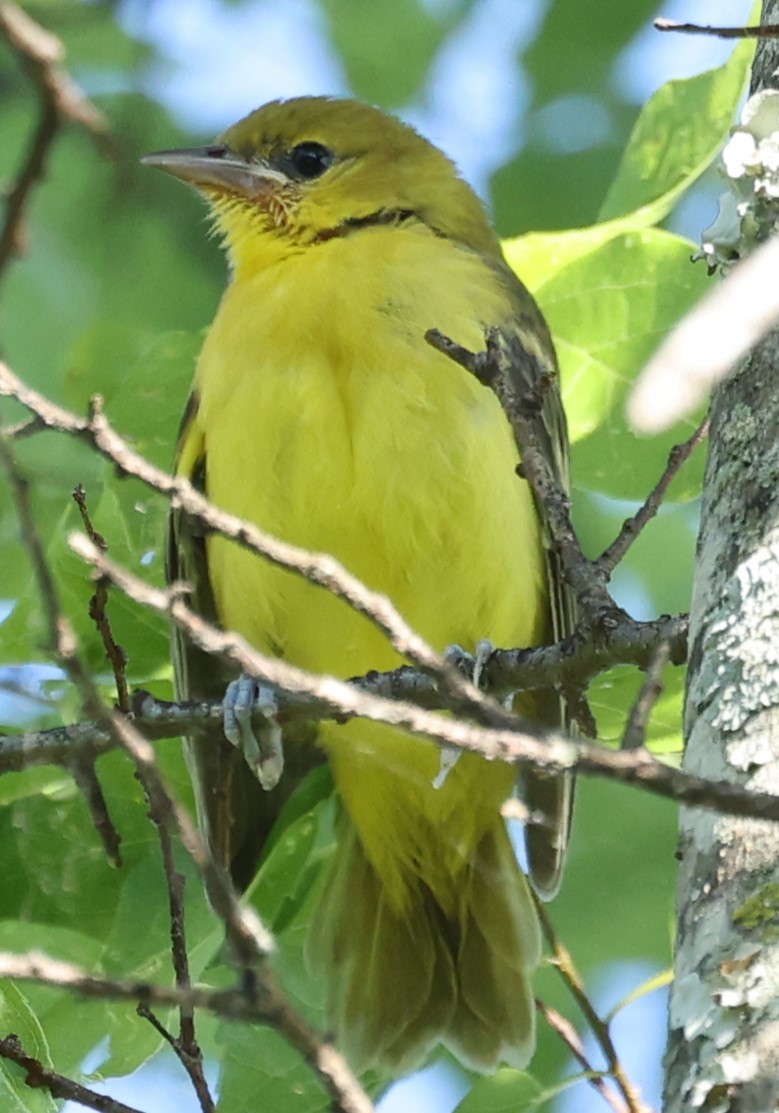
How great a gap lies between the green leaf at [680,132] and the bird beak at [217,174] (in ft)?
3.82

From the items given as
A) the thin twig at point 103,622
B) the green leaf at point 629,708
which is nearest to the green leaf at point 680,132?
the green leaf at point 629,708

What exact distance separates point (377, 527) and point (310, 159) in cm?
144

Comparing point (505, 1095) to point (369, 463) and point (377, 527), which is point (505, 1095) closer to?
point (377, 527)

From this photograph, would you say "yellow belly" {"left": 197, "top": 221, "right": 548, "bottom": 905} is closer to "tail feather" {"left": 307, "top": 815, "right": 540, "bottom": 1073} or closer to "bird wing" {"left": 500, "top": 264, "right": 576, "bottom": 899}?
"bird wing" {"left": 500, "top": 264, "right": 576, "bottom": 899}

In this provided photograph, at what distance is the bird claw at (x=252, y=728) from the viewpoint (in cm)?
371

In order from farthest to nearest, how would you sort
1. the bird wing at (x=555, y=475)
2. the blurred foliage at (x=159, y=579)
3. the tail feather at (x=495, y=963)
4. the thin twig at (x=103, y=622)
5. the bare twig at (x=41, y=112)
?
the tail feather at (x=495, y=963), the bird wing at (x=555, y=475), the blurred foliage at (x=159, y=579), the thin twig at (x=103, y=622), the bare twig at (x=41, y=112)

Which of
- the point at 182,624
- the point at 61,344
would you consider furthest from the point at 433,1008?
the point at 182,624

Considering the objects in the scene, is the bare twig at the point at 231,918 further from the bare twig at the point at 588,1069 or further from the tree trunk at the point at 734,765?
the bare twig at the point at 588,1069

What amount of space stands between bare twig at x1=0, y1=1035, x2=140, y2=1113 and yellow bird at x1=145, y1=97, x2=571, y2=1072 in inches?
45.9

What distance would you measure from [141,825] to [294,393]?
1066 mm

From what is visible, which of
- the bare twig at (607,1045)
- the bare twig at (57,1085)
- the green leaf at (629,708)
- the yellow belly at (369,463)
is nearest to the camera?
the bare twig at (57,1085)

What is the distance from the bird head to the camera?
15.8ft

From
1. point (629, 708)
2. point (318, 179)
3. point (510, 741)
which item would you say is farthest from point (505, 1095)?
point (318, 179)

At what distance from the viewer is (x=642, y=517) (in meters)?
3.16
